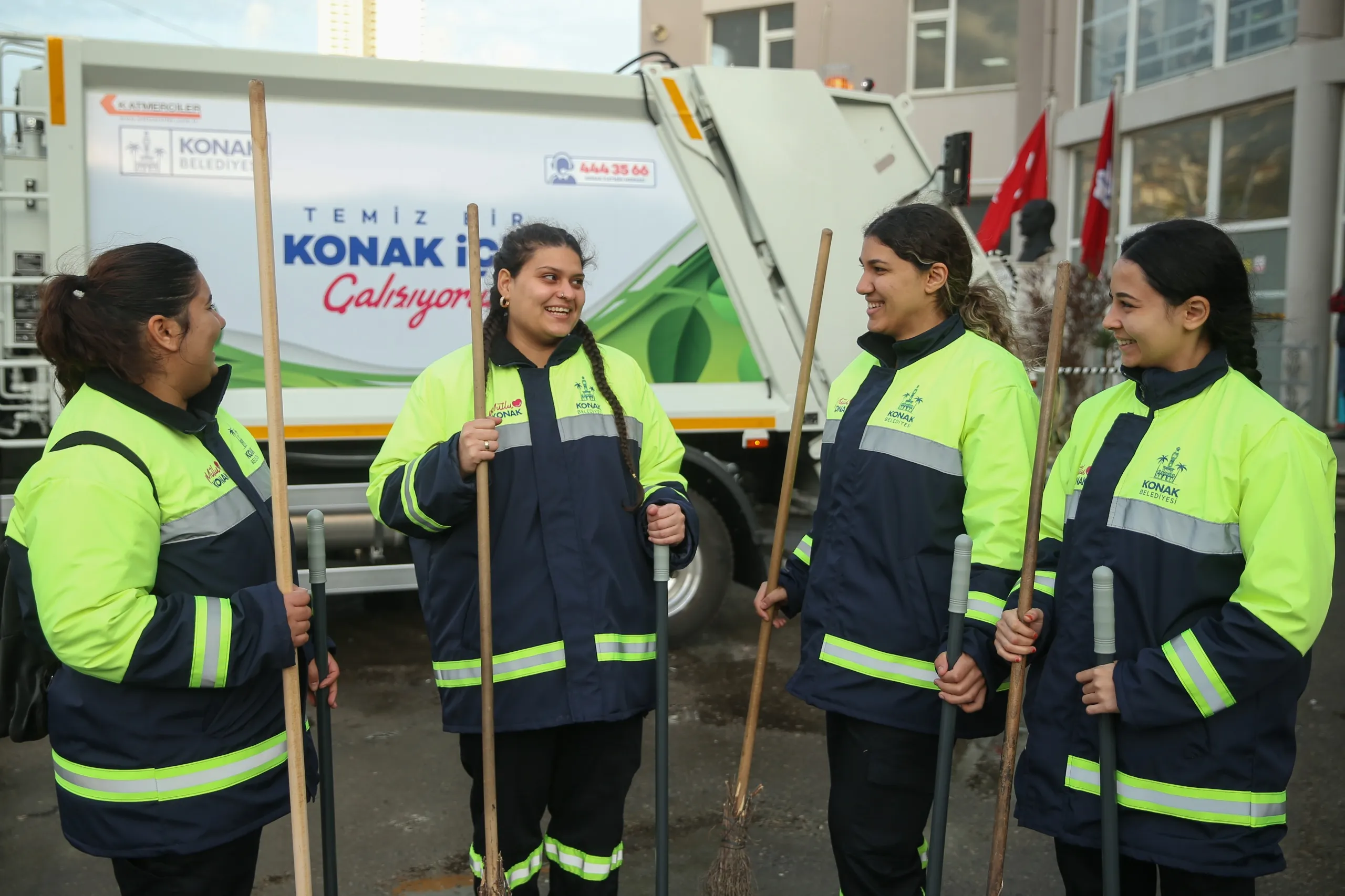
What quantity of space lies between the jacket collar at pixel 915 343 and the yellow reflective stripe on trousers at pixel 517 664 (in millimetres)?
915

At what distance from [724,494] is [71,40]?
3271 millimetres

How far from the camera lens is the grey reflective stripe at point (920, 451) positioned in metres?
2.34

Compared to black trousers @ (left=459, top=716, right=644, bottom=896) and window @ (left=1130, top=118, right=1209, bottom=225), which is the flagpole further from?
black trousers @ (left=459, top=716, right=644, bottom=896)

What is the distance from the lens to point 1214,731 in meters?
2.02

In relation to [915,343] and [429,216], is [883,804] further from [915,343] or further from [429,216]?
[429,216]

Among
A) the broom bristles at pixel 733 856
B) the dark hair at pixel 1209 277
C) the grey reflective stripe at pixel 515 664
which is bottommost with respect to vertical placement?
the broom bristles at pixel 733 856

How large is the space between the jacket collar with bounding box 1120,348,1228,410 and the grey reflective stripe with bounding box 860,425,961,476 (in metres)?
0.38

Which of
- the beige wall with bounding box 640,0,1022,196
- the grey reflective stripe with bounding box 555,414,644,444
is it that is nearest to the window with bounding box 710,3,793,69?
the beige wall with bounding box 640,0,1022,196

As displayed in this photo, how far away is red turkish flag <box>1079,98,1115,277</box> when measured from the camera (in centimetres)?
934

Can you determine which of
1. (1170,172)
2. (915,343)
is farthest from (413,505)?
(1170,172)

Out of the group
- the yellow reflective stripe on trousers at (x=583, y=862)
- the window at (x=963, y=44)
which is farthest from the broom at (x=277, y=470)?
the window at (x=963, y=44)

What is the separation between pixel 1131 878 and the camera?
219 cm

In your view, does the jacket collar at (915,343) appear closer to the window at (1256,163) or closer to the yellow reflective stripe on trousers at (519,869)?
the yellow reflective stripe on trousers at (519,869)

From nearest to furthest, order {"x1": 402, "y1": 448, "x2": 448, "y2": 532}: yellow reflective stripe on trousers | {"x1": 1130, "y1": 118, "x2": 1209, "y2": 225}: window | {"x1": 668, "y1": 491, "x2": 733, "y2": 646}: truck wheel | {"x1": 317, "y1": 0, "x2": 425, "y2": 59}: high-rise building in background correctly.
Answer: {"x1": 402, "y1": 448, "x2": 448, "y2": 532}: yellow reflective stripe on trousers
{"x1": 668, "y1": 491, "x2": 733, "y2": 646}: truck wheel
{"x1": 317, "y1": 0, "x2": 425, "y2": 59}: high-rise building in background
{"x1": 1130, "y1": 118, "x2": 1209, "y2": 225}: window
